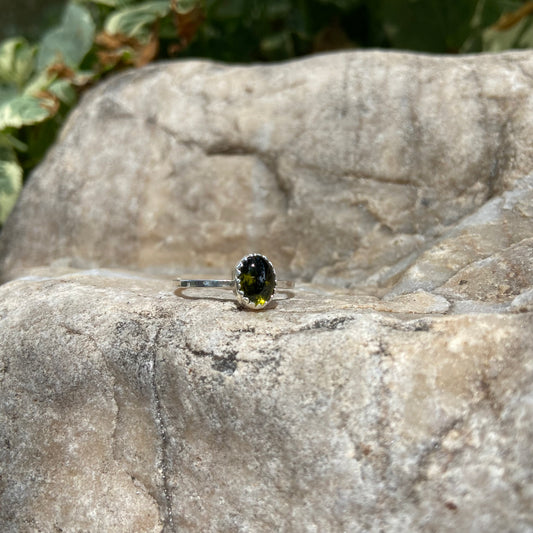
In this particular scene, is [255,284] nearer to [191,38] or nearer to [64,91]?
[64,91]

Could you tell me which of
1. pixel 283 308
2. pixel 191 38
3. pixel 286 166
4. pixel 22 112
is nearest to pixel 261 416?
pixel 283 308

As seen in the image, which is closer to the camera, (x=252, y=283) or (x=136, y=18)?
(x=252, y=283)

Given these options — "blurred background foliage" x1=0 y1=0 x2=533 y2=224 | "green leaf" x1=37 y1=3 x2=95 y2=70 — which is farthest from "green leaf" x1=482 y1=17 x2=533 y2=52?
"green leaf" x1=37 y1=3 x2=95 y2=70

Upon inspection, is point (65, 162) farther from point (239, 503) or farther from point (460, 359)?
point (460, 359)

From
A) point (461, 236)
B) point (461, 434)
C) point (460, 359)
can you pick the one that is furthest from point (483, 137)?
point (461, 434)

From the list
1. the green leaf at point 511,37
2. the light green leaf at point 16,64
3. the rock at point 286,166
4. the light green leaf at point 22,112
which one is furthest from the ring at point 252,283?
the light green leaf at point 16,64

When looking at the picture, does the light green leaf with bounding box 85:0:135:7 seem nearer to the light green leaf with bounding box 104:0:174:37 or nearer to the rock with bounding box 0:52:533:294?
the light green leaf with bounding box 104:0:174:37
